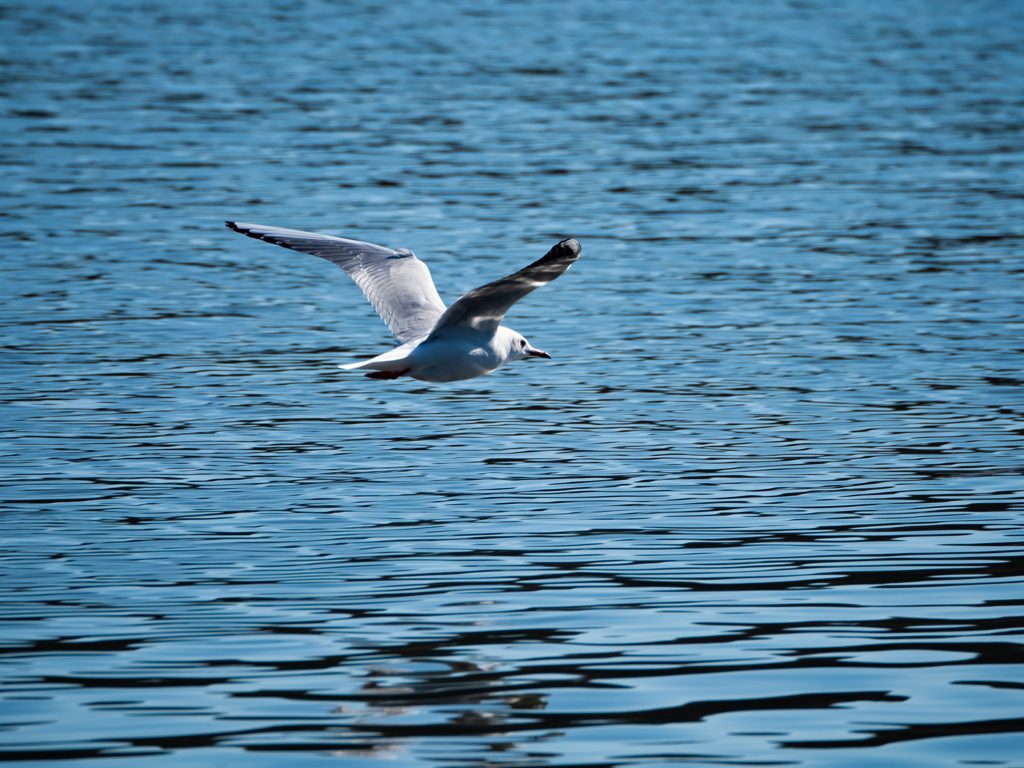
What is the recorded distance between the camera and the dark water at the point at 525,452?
21.4 feet

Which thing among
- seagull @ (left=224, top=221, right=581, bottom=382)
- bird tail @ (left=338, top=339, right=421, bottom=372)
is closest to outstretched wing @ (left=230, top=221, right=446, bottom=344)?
seagull @ (left=224, top=221, right=581, bottom=382)

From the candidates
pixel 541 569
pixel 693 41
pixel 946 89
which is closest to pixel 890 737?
pixel 541 569

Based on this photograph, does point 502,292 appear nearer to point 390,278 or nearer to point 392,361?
point 392,361

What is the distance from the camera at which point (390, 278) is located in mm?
11227

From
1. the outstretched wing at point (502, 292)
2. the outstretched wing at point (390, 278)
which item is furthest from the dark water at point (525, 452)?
the outstretched wing at point (502, 292)

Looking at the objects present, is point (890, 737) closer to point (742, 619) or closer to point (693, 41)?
point (742, 619)

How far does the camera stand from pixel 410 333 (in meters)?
10.7

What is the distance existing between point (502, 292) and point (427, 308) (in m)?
2.01

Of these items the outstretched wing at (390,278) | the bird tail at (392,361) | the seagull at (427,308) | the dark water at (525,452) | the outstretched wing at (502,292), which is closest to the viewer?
the dark water at (525,452)

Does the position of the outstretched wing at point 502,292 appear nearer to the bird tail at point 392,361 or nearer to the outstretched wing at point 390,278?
the bird tail at point 392,361

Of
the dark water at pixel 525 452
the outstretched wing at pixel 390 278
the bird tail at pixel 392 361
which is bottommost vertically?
the dark water at pixel 525 452

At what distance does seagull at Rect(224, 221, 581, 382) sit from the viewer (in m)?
9.02

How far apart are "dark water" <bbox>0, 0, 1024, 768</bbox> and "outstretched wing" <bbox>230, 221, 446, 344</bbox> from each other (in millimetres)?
905

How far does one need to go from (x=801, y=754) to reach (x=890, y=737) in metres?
0.42
